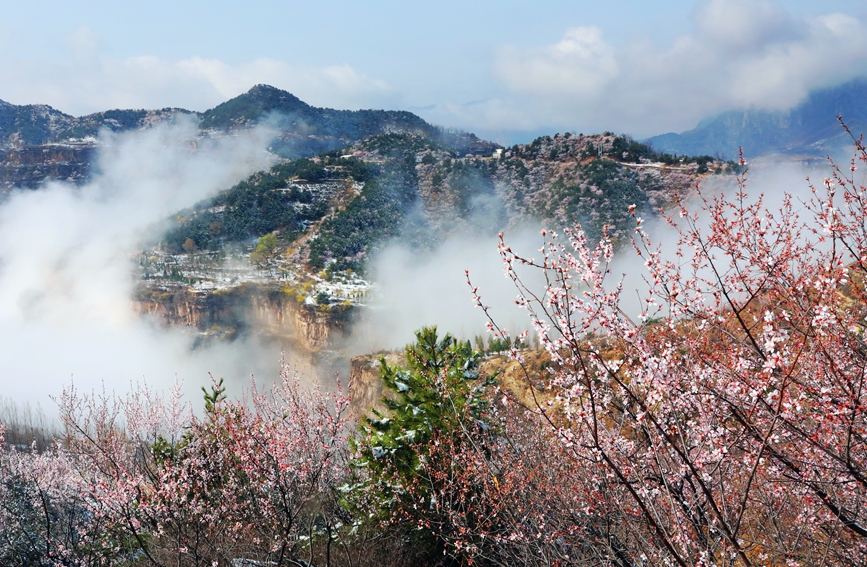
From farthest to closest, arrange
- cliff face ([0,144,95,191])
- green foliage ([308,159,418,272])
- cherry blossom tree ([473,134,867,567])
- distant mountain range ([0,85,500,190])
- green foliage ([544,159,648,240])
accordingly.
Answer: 1. distant mountain range ([0,85,500,190])
2. cliff face ([0,144,95,191])
3. green foliage ([308,159,418,272])
4. green foliage ([544,159,648,240])
5. cherry blossom tree ([473,134,867,567])

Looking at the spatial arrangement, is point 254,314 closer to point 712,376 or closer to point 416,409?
point 416,409

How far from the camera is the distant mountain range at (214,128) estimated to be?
155 meters

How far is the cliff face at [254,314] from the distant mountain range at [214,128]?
83500mm

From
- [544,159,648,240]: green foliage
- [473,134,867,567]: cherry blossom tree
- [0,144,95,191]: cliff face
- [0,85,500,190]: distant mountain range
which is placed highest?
[0,85,500,190]: distant mountain range

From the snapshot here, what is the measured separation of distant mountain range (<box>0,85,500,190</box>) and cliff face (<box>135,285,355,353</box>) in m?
83.5

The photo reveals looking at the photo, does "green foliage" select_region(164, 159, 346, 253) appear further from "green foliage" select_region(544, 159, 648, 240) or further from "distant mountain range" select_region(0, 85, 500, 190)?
"distant mountain range" select_region(0, 85, 500, 190)

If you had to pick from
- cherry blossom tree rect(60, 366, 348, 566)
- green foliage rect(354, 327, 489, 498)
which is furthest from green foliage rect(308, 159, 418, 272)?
green foliage rect(354, 327, 489, 498)


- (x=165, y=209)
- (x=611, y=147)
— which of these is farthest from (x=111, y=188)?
(x=611, y=147)

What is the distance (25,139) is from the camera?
166 metres

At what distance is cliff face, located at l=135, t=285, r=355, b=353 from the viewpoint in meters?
70.2

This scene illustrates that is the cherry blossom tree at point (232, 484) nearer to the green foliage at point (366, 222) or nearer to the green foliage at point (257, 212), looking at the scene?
the green foliage at point (366, 222)

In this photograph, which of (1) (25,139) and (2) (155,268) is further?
(1) (25,139)

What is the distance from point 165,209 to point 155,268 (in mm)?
78454

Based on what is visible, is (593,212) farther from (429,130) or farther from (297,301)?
(429,130)
